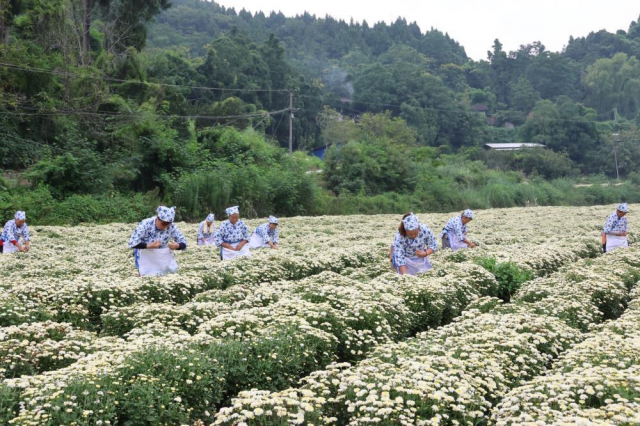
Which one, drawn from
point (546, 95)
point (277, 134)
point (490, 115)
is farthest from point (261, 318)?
point (546, 95)

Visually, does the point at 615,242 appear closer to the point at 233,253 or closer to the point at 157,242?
the point at 233,253

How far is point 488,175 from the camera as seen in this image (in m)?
81.1

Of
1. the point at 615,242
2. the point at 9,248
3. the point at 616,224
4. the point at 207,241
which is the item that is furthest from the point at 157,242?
the point at 615,242

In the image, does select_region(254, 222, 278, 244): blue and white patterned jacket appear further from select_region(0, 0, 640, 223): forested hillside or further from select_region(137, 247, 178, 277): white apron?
select_region(0, 0, 640, 223): forested hillside

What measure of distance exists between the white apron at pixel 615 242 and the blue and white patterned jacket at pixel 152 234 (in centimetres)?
1433

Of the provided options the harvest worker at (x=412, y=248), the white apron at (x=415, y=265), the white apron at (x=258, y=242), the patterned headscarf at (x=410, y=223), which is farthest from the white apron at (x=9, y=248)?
the patterned headscarf at (x=410, y=223)

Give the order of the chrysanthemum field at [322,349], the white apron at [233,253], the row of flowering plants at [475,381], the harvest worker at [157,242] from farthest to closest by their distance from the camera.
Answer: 1. the white apron at [233,253]
2. the harvest worker at [157,242]
3. the chrysanthemum field at [322,349]
4. the row of flowering plants at [475,381]

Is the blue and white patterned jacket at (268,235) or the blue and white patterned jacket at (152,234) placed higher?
the blue and white patterned jacket at (152,234)

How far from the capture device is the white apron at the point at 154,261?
13.5 meters

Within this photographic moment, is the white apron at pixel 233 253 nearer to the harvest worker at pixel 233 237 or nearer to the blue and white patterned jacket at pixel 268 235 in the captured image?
the harvest worker at pixel 233 237

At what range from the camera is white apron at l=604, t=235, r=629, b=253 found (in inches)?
816

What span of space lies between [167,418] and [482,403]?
3270mm

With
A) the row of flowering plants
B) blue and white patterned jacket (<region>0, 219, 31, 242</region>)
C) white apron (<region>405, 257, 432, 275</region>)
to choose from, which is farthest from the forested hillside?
the row of flowering plants

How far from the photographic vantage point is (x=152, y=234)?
13.0m
